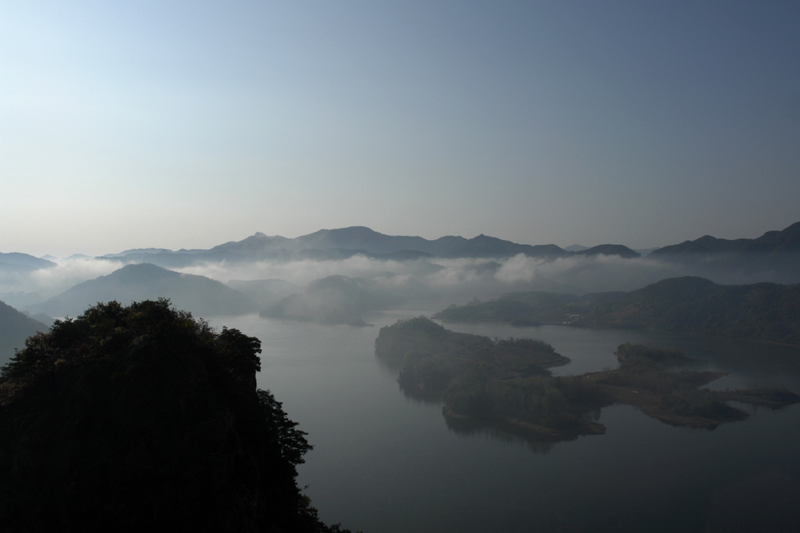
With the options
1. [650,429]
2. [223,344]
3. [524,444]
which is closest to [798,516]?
[650,429]

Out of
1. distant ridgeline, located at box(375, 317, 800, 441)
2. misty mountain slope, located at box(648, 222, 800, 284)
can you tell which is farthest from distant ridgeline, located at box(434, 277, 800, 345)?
misty mountain slope, located at box(648, 222, 800, 284)

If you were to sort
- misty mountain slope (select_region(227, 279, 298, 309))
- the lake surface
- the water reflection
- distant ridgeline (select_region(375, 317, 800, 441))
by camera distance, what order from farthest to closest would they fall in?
1. misty mountain slope (select_region(227, 279, 298, 309))
2. distant ridgeline (select_region(375, 317, 800, 441))
3. the water reflection
4. the lake surface

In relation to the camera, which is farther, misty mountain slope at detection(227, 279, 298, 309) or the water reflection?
misty mountain slope at detection(227, 279, 298, 309)

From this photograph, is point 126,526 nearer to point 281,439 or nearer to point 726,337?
point 281,439

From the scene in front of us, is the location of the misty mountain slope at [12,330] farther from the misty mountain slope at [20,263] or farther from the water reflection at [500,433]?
the misty mountain slope at [20,263]

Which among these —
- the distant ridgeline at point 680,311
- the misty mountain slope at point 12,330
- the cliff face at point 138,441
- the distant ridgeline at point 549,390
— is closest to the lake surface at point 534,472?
the distant ridgeline at point 549,390

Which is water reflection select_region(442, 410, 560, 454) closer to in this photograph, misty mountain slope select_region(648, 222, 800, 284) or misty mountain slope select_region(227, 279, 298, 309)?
misty mountain slope select_region(227, 279, 298, 309)
